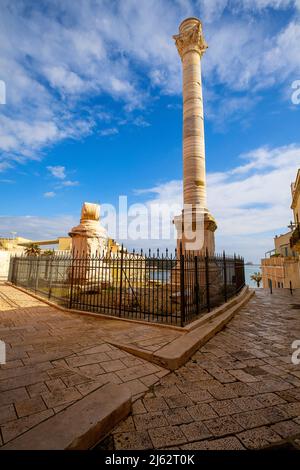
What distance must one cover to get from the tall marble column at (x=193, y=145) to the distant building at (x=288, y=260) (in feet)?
23.3

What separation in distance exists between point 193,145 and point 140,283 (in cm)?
781

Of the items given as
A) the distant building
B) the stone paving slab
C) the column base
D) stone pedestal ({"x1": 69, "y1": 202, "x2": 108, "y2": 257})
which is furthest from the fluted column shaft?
the stone paving slab

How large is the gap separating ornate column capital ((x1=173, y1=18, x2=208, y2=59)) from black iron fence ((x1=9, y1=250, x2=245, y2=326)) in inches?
455

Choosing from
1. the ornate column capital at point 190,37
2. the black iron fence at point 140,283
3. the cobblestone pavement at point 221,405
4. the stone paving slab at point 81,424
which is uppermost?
the ornate column capital at point 190,37

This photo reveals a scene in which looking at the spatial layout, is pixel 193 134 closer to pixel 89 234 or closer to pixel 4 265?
pixel 89 234

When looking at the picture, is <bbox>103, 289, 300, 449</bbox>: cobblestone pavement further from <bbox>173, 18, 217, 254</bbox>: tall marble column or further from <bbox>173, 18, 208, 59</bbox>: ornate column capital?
<bbox>173, 18, 208, 59</bbox>: ornate column capital

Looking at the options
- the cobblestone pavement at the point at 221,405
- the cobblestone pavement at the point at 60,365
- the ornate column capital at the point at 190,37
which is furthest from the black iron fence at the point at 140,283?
the ornate column capital at the point at 190,37

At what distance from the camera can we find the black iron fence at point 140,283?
598 cm

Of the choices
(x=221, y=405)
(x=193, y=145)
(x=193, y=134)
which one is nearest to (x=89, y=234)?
(x=193, y=145)

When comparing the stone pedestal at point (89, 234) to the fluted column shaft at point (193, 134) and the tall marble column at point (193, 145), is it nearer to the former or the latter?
the tall marble column at point (193, 145)

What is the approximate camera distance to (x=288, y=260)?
20.9 metres

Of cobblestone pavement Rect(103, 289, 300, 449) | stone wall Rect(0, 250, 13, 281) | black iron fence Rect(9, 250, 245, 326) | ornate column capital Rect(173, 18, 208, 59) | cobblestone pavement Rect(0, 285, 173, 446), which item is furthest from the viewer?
stone wall Rect(0, 250, 13, 281)

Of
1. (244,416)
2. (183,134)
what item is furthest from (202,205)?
(244,416)

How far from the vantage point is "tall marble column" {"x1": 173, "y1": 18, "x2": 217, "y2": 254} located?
32.1 feet
